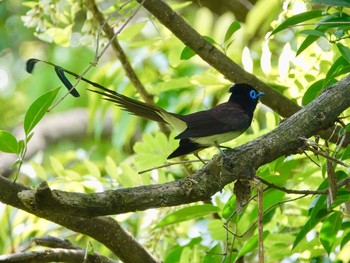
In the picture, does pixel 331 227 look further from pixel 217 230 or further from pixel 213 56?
pixel 213 56

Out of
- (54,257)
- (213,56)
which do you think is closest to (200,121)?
(213,56)

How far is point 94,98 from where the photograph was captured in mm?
3590

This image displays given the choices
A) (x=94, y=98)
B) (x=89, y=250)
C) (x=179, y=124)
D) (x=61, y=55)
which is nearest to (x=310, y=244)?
(x=179, y=124)

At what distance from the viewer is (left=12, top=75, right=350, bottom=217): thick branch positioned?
1.60 meters

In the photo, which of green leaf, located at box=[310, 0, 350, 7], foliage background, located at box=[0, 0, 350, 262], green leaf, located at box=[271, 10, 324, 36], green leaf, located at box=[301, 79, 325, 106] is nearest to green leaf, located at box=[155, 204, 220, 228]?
foliage background, located at box=[0, 0, 350, 262]

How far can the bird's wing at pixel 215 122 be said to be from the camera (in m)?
2.47

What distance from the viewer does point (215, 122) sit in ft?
8.37

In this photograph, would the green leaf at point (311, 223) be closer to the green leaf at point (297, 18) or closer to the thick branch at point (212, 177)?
the thick branch at point (212, 177)

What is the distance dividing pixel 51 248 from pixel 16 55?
367 centimetres

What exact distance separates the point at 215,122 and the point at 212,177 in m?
0.74

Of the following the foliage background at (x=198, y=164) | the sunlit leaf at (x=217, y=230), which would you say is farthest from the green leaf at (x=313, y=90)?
the sunlit leaf at (x=217, y=230)

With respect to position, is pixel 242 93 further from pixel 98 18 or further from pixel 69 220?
pixel 69 220

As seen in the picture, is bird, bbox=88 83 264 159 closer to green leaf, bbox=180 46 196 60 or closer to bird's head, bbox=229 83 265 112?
bird's head, bbox=229 83 265 112

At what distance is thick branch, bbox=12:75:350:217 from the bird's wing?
21.0 inches
